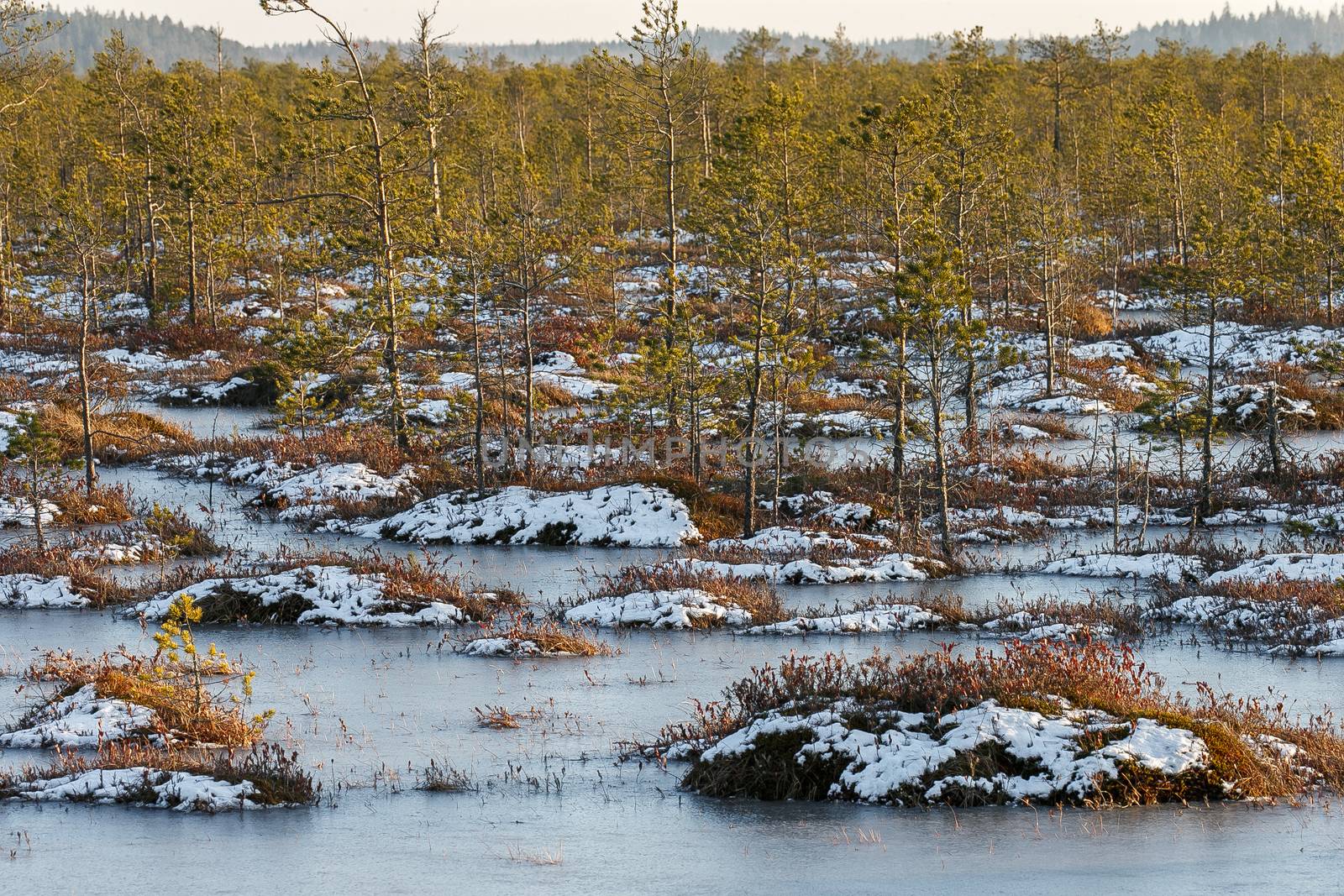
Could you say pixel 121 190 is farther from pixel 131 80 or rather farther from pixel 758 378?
Result: pixel 758 378

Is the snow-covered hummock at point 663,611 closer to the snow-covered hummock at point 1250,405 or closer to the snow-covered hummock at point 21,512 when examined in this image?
the snow-covered hummock at point 21,512

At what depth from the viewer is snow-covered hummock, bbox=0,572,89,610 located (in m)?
20.4

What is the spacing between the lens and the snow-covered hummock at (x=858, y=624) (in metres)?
18.0

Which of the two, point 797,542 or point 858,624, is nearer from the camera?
point 858,624

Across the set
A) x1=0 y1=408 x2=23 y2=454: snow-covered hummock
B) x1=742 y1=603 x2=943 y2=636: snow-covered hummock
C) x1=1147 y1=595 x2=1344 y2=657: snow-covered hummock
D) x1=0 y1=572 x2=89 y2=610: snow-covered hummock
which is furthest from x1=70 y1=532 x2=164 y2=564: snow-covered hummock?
x1=1147 y1=595 x2=1344 y2=657: snow-covered hummock

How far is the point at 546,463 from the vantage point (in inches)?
1216

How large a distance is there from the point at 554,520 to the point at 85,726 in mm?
13588

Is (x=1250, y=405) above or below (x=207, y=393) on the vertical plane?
below

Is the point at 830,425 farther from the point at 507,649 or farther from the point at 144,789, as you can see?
the point at 144,789

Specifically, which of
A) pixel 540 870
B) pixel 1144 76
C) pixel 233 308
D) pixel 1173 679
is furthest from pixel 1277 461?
pixel 1144 76

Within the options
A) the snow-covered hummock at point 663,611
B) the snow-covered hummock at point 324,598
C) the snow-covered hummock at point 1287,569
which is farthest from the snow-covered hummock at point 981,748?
the snow-covered hummock at point 1287,569

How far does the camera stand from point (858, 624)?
18.1 metres

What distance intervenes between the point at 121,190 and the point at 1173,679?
53420 mm

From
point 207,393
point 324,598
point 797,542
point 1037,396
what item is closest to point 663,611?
point 324,598
